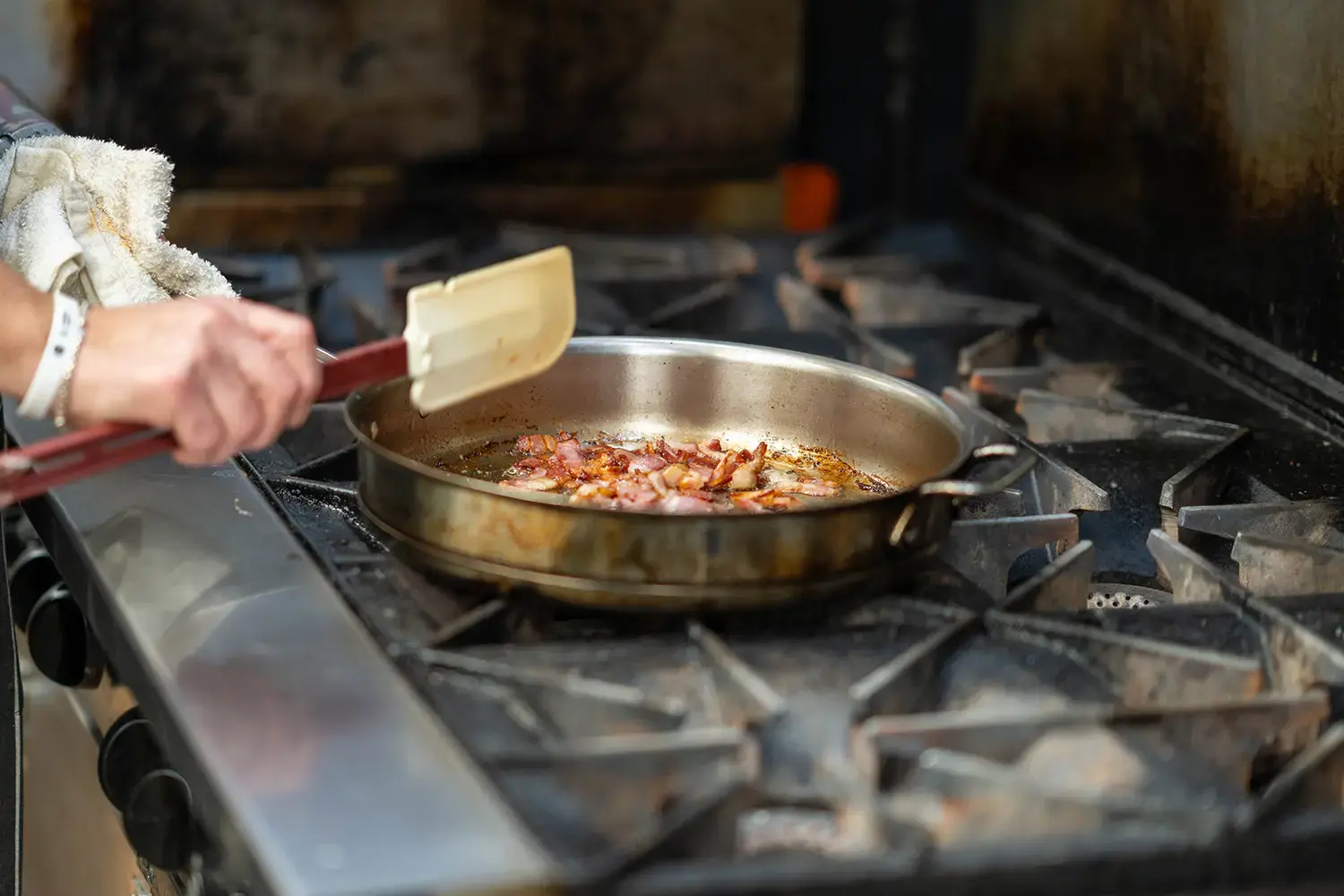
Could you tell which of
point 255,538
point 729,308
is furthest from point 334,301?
point 255,538

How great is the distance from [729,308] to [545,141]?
0.62 metres

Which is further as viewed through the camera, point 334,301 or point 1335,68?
point 334,301

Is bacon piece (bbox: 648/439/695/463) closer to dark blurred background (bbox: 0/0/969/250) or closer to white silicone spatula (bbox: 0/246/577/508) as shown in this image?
white silicone spatula (bbox: 0/246/577/508)

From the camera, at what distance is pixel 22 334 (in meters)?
1.03

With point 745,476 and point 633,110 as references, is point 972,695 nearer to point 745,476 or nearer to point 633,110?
point 745,476

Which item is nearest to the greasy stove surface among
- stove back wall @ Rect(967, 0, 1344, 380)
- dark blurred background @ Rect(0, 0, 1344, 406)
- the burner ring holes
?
the burner ring holes

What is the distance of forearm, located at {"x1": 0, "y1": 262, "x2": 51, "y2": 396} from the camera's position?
103 cm

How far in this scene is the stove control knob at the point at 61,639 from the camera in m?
1.35

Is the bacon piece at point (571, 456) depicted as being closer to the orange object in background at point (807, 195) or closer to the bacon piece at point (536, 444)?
the bacon piece at point (536, 444)

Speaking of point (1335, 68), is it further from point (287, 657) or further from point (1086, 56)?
point (287, 657)

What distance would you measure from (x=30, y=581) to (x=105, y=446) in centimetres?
51

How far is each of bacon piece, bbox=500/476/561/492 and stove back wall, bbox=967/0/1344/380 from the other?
30.0 inches

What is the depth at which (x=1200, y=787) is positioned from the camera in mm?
909

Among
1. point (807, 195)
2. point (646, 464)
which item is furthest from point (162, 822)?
point (807, 195)
